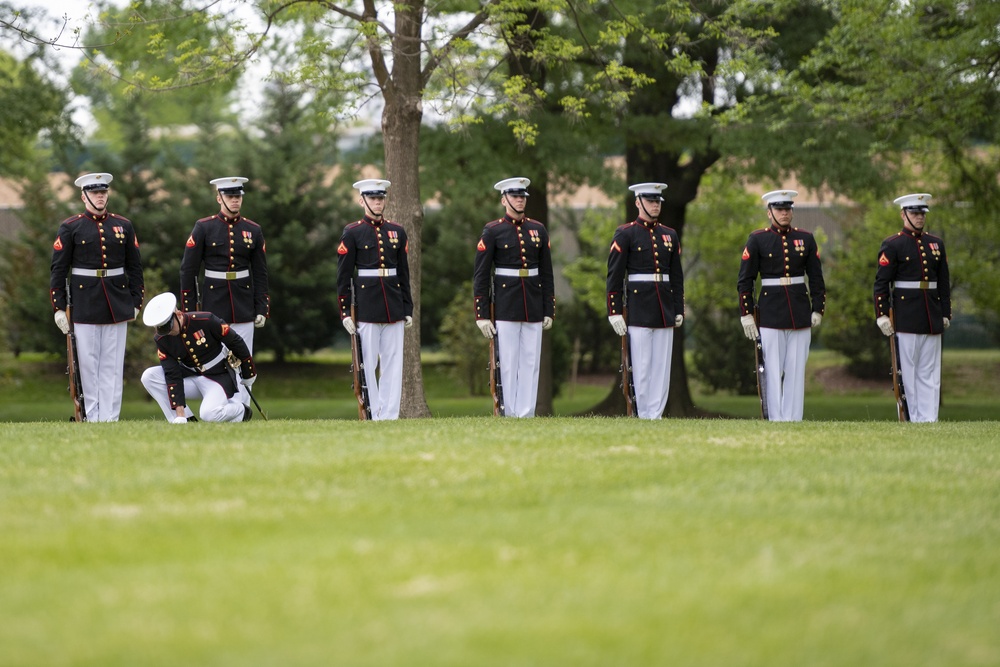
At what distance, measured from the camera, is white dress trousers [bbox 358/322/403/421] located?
10969 mm

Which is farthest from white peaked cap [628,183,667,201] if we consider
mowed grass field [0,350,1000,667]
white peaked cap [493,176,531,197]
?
mowed grass field [0,350,1000,667]

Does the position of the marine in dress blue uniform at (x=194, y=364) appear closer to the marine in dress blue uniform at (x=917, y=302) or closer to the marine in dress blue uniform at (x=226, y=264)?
the marine in dress blue uniform at (x=226, y=264)

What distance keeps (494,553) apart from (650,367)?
253 inches

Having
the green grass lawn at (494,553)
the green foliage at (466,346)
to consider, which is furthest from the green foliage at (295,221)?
the green grass lawn at (494,553)

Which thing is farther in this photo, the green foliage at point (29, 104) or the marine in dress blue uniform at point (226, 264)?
the green foliage at point (29, 104)

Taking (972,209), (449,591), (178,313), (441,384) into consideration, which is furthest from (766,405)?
(441,384)

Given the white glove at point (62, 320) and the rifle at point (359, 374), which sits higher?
the white glove at point (62, 320)

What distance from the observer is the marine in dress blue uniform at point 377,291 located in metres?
10.9

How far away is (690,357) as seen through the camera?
27016mm

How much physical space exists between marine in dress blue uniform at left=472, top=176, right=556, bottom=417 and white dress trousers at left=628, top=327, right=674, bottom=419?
81cm

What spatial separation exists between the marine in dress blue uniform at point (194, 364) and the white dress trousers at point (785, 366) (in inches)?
174

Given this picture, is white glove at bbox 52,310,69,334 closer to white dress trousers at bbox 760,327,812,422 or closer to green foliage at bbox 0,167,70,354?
white dress trousers at bbox 760,327,812,422

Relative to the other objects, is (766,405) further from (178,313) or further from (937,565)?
(937,565)

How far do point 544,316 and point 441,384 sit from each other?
595 inches
